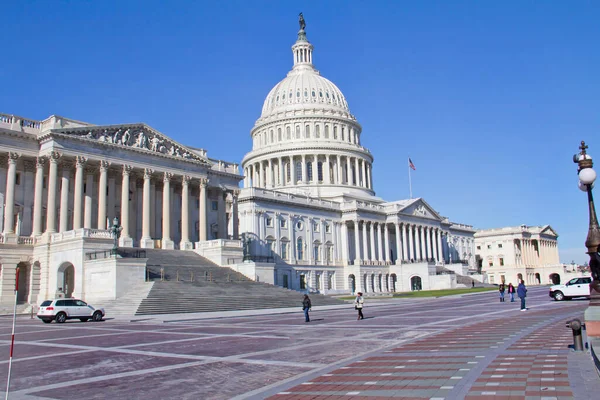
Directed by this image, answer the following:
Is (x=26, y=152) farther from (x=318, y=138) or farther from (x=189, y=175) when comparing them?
(x=318, y=138)

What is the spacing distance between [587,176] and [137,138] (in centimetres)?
5335

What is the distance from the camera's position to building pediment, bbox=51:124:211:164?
Result: 56.1 meters

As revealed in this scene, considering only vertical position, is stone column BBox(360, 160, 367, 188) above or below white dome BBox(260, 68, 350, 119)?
below

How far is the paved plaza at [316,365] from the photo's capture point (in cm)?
1108

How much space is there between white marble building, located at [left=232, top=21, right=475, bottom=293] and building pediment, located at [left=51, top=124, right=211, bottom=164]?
19.0 meters

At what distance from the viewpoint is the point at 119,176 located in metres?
61.5

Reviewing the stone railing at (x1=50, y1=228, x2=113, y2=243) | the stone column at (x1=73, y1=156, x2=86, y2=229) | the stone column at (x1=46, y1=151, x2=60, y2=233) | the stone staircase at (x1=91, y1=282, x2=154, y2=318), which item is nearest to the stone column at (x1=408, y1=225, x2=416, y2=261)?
the stone column at (x1=73, y1=156, x2=86, y2=229)

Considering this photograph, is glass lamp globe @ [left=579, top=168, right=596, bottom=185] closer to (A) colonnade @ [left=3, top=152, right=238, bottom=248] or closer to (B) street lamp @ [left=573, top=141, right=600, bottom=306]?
(B) street lamp @ [left=573, top=141, right=600, bottom=306]

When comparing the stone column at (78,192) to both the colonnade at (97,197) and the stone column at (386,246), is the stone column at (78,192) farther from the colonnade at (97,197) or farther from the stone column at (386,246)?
the stone column at (386,246)

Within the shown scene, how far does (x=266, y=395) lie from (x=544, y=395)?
16.4 ft

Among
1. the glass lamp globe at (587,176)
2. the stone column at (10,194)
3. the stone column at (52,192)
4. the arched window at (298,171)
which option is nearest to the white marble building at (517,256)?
the arched window at (298,171)

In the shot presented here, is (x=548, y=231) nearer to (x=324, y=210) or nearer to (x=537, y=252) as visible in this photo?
(x=537, y=252)

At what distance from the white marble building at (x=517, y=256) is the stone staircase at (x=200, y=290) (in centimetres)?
10413

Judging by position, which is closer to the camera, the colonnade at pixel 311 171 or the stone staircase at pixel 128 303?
the stone staircase at pixel 128 303
